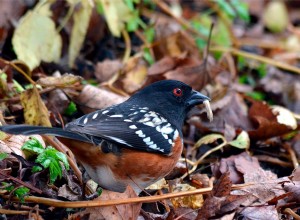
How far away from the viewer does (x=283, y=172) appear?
3.91 meters

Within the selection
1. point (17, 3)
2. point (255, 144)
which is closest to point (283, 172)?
point (255, 144)

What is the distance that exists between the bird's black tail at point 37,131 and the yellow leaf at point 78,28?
165 centimetres

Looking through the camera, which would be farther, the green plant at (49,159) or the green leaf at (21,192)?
the green plant at (49,159)

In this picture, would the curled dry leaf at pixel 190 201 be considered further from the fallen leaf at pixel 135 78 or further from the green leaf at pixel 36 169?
the fallen leaf at pixel 135 78

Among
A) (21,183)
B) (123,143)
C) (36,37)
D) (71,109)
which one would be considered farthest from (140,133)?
(36,37)

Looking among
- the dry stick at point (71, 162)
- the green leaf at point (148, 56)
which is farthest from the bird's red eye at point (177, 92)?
the green leaf at point (148, 56)

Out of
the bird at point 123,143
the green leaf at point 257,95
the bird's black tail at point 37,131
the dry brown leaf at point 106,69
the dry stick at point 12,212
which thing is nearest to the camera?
the bird's black tail at point 37,131

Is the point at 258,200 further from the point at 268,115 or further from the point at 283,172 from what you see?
the point at 268,115

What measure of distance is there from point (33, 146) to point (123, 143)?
1.37ft

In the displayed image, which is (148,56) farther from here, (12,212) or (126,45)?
(12,212)

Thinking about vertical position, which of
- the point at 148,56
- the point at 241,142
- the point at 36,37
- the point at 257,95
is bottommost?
the point at 257,95

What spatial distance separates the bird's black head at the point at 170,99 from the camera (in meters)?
3.33

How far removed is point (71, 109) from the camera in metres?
3.81

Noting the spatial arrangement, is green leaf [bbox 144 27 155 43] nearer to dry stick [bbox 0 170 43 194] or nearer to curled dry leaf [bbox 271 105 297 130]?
curled dry leaf [bbox 271 105 297 130]
